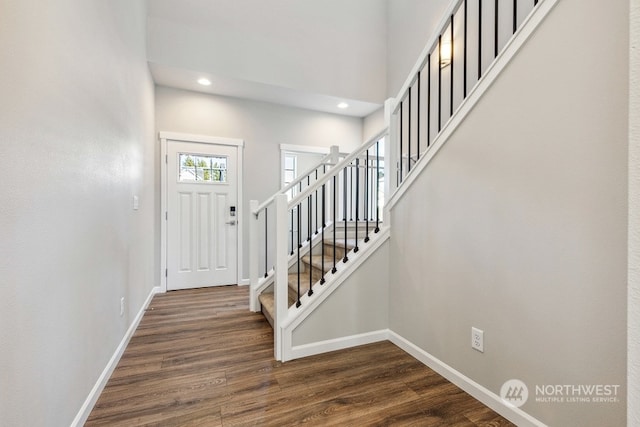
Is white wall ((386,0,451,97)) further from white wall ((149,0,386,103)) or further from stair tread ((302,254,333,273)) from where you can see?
stair tread ((302,254,333,273))

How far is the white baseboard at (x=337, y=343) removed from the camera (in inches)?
80.5

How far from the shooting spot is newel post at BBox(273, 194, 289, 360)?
1.96 metres

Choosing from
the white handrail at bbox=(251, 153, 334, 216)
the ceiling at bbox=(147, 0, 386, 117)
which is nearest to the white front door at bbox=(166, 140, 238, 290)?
the ceiling at bbox=(147, 0, 386, 117)

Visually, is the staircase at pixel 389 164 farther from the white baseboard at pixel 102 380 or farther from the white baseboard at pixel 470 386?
the white baseboard at pixel 102 380

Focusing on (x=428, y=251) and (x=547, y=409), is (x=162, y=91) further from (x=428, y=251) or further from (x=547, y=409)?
(x=547, y=409)

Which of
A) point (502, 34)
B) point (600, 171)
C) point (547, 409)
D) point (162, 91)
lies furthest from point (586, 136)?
point (162, 91)

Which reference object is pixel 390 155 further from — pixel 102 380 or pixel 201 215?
pixel 201 215

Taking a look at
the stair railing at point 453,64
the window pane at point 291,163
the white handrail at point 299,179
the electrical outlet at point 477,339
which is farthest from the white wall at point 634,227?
the window pane at point 291,163

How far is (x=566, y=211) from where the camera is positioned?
1234 millimetres

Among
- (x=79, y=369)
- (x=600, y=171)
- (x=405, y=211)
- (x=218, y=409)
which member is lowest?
(x=218, y=409)

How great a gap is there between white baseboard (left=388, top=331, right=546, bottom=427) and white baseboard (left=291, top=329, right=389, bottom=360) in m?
0.15

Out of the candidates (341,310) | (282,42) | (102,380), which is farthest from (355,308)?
(282,42)

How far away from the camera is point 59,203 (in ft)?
4.03

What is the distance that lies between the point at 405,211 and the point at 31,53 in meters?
2.14
